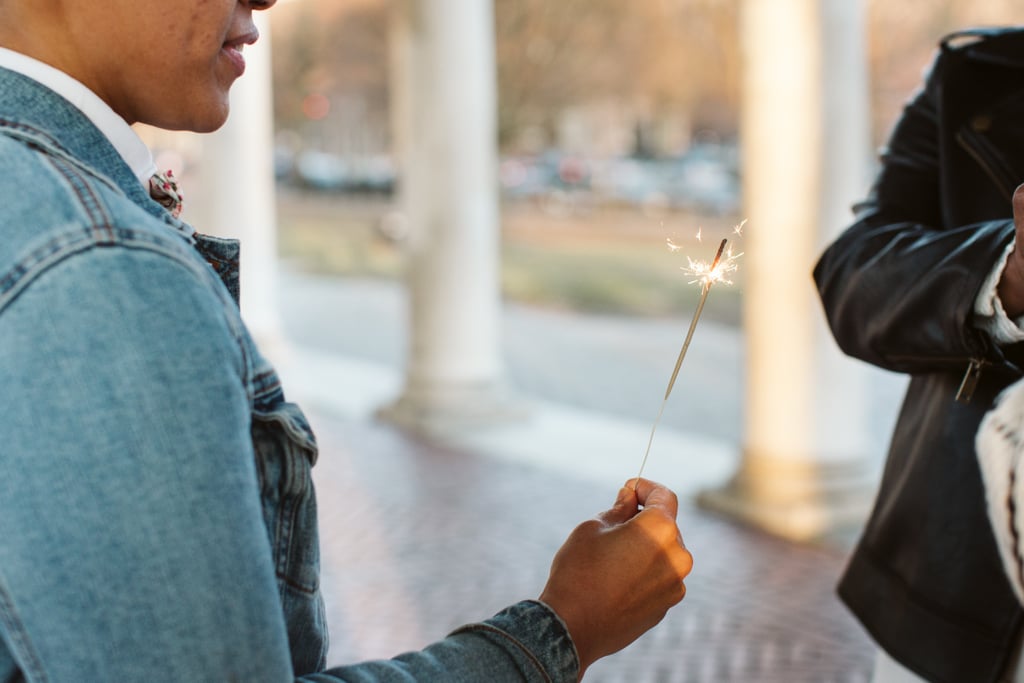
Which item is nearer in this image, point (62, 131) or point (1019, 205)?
point (62, 131)

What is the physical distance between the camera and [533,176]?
3641 cm

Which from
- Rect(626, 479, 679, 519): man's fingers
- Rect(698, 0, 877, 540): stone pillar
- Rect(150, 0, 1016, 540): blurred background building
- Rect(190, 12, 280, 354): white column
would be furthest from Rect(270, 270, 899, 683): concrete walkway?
Rect(626, 479, 679, 519): man's fingers

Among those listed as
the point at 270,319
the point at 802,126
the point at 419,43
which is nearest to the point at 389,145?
the point at 270,319

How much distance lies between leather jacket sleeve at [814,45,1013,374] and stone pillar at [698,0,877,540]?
13.8 ft

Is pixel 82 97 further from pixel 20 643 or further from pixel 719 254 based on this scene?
pixel 719 254

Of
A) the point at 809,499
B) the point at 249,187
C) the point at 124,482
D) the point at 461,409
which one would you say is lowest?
the point at 461,409

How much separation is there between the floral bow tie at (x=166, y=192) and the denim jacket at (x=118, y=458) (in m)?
0.30

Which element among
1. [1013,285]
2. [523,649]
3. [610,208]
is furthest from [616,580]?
[610,208]

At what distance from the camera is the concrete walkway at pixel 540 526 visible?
5.26 m

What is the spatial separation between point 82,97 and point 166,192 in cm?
22

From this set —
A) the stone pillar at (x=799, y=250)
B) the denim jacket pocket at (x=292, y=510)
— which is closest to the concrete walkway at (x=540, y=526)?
the stone pillar at (x=799, y=250)

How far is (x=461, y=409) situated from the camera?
31.7ft

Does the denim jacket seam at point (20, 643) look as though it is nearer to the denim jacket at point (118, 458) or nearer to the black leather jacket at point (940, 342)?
the denim jacket at point (118, 458)

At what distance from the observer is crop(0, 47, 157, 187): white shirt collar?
1093 mm
